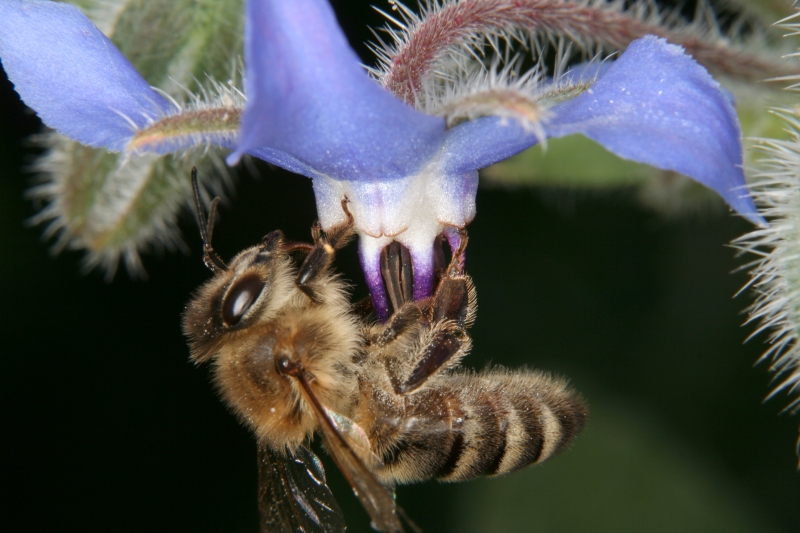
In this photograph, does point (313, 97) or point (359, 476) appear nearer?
point (313, 97)

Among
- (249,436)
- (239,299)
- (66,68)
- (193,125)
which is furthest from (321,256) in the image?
(249,436)

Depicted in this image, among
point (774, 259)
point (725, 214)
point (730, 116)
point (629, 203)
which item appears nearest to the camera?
point (730, 116)

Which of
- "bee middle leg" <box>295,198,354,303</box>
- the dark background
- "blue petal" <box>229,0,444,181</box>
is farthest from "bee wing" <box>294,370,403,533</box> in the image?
the dark background

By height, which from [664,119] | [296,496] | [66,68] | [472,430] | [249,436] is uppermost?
[664,119]

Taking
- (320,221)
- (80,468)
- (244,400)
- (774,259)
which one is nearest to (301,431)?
(244,400)

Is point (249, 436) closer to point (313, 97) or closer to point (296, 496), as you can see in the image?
point (296, 496)

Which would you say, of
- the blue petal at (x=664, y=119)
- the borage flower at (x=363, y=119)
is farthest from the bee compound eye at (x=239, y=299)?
the blue petal at (x=664, y=119)

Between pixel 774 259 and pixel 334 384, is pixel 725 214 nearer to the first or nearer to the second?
pixel 774 259
